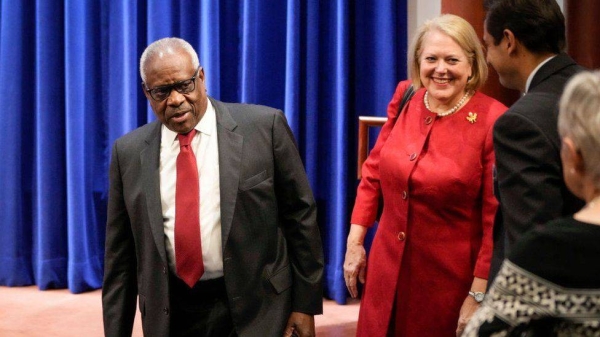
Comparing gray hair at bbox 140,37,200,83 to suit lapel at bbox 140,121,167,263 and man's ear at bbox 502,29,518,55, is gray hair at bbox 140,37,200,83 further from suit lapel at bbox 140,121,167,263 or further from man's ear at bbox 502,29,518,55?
man's ear at bbox 502,29,518,55

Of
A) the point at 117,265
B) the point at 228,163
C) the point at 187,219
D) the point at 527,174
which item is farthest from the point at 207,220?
the point at 527,174

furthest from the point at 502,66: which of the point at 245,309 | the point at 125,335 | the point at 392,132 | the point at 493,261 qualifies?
the point at 125,335

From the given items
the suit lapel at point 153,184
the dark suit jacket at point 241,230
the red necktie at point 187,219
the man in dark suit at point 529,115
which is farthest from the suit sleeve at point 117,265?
the man in dark suit at point 529,115

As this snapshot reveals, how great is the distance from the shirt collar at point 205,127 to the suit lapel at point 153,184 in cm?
2

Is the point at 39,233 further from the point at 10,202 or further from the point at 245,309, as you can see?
the point at 245,309

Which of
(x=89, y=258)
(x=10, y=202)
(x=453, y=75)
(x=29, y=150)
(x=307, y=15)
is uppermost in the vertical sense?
(x=307, y=15)

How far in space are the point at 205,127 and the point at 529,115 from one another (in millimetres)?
914

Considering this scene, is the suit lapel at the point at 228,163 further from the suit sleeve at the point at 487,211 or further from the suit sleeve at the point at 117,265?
the suit sleeve at the point at 487,211

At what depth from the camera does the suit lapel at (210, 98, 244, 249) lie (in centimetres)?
205

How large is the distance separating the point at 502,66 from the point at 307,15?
249 centimetres

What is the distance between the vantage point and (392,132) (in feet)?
7.76

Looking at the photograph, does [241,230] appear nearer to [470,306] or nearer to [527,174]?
[470,306]

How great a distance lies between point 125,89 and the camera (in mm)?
4445

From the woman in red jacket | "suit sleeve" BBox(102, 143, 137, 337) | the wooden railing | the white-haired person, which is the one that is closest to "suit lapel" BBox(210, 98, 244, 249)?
"suit sleeve" BBox(102, 143, 137, 337)
